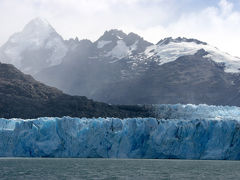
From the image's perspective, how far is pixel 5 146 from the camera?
8525cm

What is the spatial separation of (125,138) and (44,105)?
50.1 metres

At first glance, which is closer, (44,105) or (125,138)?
(125,138)

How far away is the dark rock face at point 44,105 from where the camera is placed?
119625mm

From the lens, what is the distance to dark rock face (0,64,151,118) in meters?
120

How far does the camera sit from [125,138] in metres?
81.2

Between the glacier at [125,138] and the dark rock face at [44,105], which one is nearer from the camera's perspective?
the glacier at [125,138]

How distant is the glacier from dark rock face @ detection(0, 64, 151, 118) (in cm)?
3258

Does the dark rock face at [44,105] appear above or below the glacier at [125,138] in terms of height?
above

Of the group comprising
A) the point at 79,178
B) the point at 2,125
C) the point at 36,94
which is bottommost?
the point at 79,178

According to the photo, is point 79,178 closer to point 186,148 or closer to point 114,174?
point 114,174

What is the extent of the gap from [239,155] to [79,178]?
3783 centimetres

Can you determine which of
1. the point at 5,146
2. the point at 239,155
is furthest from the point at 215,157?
the point at 5,146

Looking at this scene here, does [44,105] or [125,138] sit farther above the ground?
[44,105]

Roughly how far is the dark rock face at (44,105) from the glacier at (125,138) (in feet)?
107
